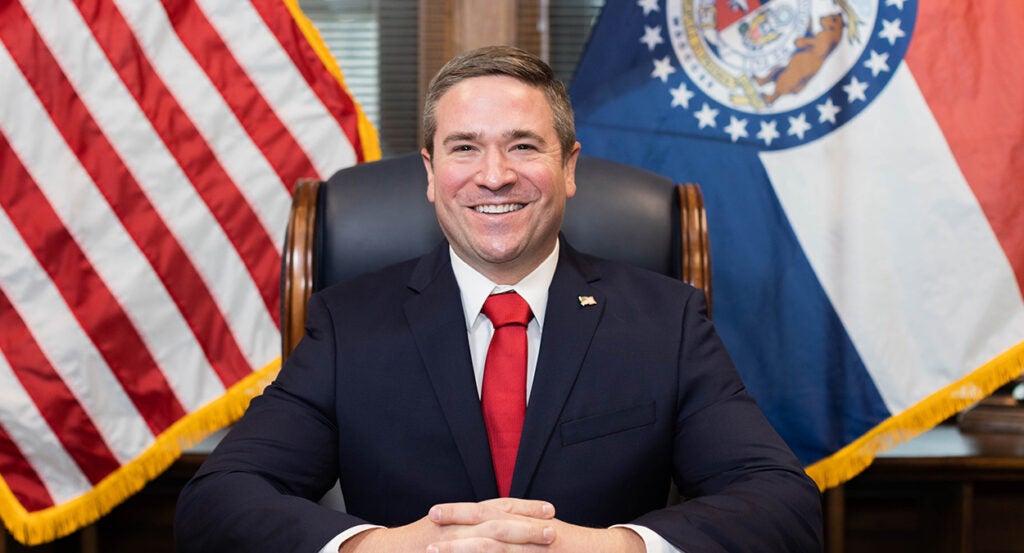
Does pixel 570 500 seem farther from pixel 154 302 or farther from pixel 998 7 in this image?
pixel 998 7

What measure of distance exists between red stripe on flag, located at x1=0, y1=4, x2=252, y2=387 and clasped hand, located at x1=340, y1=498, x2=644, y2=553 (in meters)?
1.43

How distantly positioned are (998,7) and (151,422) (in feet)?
7.70

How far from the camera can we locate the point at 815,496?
1.58 metres

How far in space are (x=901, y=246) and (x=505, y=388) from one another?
4.67 feet

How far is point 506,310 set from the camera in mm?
1797

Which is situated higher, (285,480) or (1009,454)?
(285,480)

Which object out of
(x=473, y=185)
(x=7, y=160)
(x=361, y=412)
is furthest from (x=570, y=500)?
(x=7, y=160)

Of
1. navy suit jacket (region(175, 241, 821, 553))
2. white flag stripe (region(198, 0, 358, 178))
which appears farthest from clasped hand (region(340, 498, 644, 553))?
white flag stripe (region(198, 0, 358, 178))

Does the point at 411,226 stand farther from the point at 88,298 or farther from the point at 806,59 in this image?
the point at 806,59

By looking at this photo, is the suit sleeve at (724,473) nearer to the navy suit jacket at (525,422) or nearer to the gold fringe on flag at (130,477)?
the navy suit jacket at (525,422)

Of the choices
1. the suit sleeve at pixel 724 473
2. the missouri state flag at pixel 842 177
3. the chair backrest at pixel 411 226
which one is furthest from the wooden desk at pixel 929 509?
the suit sleeve at pixel 724 473

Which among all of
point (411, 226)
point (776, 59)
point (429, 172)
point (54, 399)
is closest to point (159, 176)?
point (54, 399)

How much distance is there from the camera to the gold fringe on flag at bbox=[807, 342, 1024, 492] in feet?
8.83

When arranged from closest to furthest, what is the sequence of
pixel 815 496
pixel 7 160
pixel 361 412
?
pixel 815 496
pixel 361 412
pixel 7 160
